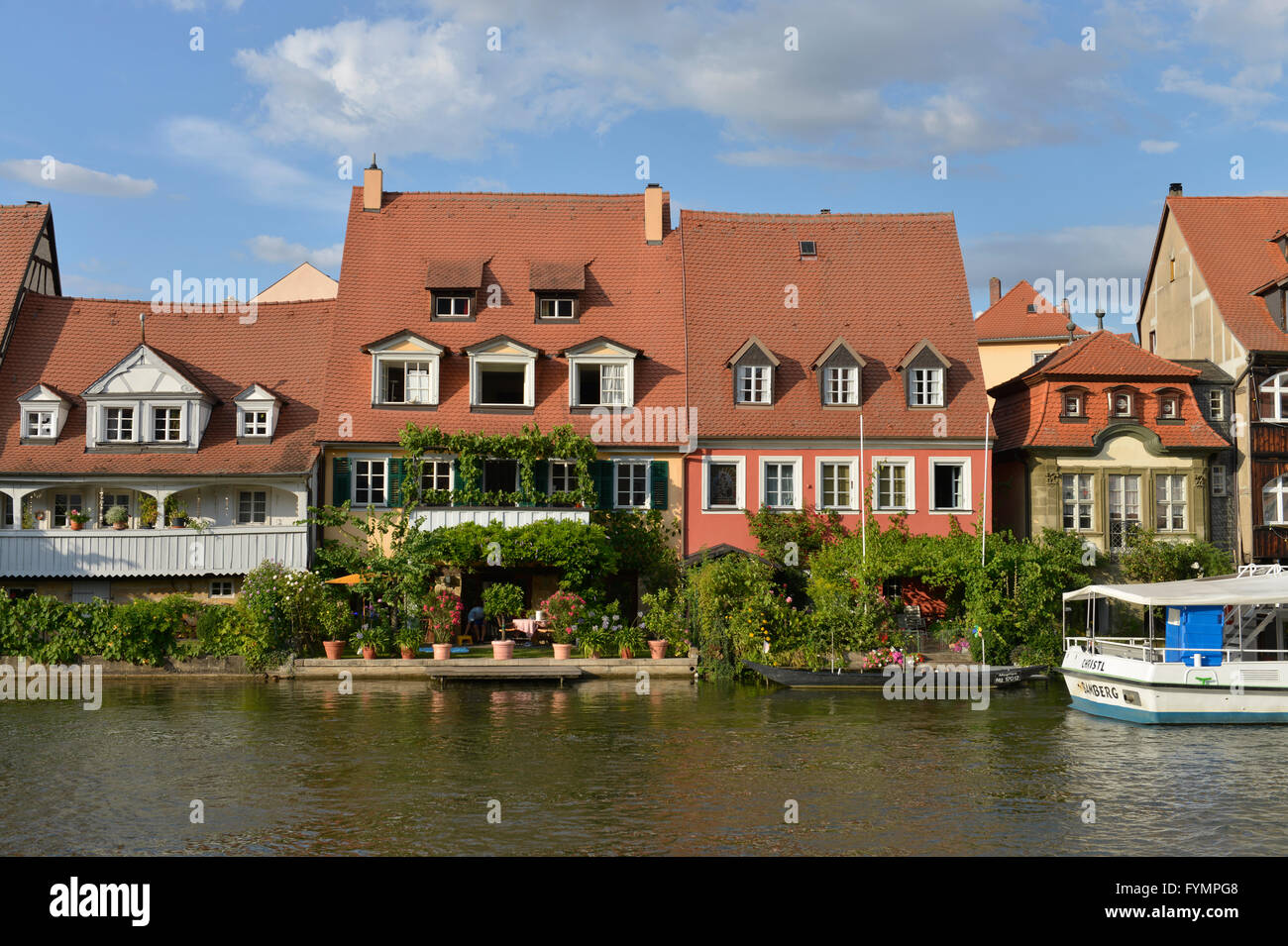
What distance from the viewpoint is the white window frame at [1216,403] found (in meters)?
45.3

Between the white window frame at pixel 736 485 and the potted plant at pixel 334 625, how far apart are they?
13.0m

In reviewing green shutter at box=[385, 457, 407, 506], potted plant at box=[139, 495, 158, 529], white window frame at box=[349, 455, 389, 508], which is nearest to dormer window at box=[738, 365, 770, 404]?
green shutter at box=[385, 457, 407, 506]

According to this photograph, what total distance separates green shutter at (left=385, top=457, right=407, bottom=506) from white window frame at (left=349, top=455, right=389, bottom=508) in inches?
1.9

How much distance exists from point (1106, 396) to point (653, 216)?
18.3 m

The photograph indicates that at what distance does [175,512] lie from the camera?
4203 centimetres

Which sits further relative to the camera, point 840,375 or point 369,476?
point 840,375

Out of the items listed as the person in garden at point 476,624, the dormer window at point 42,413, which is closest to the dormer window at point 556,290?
the person in garden at point 476,624

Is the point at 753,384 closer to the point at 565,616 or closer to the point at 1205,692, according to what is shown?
the point at 565,616

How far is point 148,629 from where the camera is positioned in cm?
3591

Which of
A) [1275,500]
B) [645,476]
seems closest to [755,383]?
[645,476]

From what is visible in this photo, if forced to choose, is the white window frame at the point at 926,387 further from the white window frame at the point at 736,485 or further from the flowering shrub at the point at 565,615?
the flowering shrub at the point at 565,615
